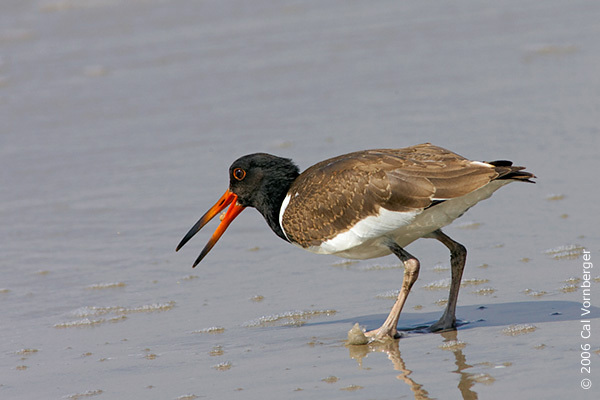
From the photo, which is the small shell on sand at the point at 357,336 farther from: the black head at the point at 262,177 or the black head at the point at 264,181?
the black head at the point at 262,177

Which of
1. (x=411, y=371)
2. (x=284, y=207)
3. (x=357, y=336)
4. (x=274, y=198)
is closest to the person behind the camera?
(x=411, y=371)

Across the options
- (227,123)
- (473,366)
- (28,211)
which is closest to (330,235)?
(473,366)

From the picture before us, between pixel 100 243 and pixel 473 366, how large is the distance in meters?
3.96

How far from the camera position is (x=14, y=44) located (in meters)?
14.9

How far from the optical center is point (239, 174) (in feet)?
22.6

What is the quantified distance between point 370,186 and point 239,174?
1154 mm

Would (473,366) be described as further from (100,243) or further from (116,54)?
(116,54)

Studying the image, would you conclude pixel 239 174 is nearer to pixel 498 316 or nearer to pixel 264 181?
pixel 264 181

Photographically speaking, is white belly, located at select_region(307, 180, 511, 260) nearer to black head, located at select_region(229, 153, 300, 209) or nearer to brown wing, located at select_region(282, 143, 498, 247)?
brown wing, located at select_region(282, 143, 498, 247)

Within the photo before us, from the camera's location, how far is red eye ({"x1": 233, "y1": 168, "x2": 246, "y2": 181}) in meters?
6.89

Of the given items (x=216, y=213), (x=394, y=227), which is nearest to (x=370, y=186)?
(x=394, y=227)

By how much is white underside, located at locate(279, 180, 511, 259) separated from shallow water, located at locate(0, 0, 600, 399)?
1.71 ft

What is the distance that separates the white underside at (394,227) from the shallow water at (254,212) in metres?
0.52

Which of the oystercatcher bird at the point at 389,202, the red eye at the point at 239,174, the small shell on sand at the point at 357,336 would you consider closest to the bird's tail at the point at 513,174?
the oystercatcher bird at the point at 389,202
